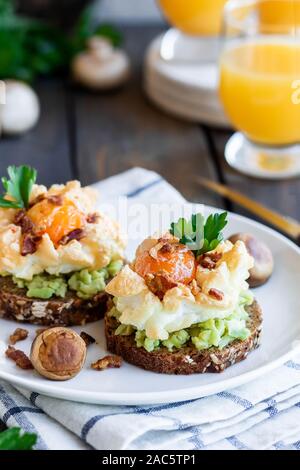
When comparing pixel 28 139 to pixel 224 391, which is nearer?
pixel 224 391

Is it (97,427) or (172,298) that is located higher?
(172,298)

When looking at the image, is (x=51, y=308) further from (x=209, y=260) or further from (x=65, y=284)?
(x=209, y=260)

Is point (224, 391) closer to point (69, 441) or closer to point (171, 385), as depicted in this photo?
point (171, 385)

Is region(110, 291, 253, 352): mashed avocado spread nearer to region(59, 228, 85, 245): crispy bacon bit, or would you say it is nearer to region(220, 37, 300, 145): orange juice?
region(59, 228, 85, 245): crispy bacon bit

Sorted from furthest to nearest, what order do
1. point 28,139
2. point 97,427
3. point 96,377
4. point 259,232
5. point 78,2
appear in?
point 78,2, point 28,139, point 259,232, point 96,377, point 97,427

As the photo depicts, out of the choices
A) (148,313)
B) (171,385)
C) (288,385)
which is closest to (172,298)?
(148,313)

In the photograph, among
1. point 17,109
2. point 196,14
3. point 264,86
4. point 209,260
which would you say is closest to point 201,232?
point 209,260

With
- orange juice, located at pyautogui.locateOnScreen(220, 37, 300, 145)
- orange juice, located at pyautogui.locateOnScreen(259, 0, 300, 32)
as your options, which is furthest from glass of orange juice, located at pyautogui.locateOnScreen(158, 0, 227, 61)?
orange juice, located at pyautogui.locateOnScreen(220, 37, 300, 145)
